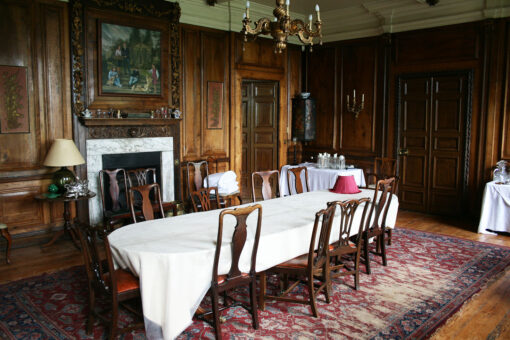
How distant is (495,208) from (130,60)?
548 centimetres

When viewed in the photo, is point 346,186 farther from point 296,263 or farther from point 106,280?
point 106,280

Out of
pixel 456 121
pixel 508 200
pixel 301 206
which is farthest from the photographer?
pixel 456 121

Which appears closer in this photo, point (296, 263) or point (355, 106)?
point (296, 263)

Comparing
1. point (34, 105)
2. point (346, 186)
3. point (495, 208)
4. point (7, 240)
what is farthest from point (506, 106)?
point (7, 240)

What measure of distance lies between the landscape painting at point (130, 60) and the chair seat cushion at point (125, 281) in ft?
11.2

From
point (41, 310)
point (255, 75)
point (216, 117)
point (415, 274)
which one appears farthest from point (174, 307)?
point (255, 75)

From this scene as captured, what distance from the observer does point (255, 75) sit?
7574mm

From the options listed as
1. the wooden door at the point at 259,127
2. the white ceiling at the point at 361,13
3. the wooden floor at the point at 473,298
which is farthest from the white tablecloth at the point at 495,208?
the wooden door at the point at 259,127

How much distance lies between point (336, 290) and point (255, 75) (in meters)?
4.73

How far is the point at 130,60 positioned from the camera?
594cm

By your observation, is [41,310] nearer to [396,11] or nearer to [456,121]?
[456,121]

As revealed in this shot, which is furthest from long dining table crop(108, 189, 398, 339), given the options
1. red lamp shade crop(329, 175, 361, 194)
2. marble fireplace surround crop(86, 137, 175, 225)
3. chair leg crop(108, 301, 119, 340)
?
marble fireplace surround crop(86, 137, 175, 225)

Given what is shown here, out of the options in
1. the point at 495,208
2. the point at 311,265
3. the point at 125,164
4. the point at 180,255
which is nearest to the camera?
the point at 180,255

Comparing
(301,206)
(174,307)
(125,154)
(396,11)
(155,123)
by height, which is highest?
(396,11)
